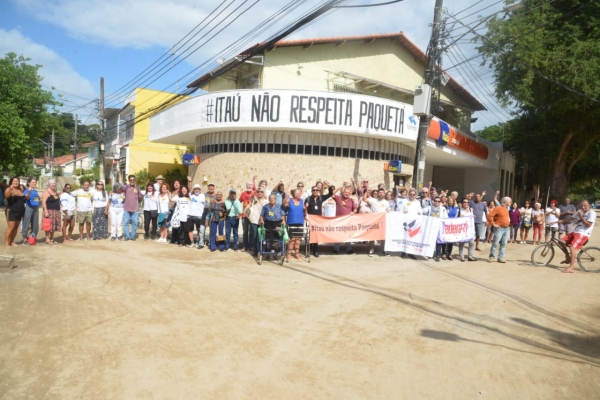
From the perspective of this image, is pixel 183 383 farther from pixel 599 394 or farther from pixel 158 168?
pixel 158 168

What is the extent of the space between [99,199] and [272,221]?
16.6 ft

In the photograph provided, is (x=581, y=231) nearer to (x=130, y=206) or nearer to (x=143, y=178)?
(x=130, y=206)

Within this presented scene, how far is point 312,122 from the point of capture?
1645 cm

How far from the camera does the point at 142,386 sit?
396 cm

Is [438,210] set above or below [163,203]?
above

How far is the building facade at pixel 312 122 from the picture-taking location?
1658cm

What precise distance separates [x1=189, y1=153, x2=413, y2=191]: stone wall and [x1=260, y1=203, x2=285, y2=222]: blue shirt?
266 inches

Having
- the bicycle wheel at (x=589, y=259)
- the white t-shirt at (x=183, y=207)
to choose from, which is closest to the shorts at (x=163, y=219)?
the white t-shirt at (x=183, y=207)

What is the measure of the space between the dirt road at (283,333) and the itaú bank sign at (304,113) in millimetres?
8424

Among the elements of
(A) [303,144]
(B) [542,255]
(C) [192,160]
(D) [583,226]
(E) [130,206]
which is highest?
(A) [303,144]

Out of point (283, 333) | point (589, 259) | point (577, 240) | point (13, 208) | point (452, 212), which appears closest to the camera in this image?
point (283, 333)

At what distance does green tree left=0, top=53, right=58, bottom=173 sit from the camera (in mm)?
22266

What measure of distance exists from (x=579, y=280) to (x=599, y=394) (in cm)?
608

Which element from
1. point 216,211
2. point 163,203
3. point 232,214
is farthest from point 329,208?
point 163,203
